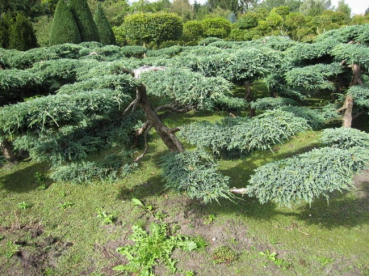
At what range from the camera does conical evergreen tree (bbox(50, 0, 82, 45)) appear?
384 inches

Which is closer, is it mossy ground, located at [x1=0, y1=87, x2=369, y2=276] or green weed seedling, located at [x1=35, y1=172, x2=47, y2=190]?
mossy ground, located at [x1=0, y1=87, x2=369, y2=276]

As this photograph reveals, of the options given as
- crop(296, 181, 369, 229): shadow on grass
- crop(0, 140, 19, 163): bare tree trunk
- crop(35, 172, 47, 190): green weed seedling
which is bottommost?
crop(296, 181, 369, 229): shadow on grass

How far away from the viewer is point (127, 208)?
4262mm

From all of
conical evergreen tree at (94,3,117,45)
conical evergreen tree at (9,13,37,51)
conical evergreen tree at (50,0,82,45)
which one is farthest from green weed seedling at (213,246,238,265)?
conical evergreen tree at (94,3,117,45)

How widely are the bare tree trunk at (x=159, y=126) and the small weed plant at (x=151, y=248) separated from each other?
51.5 inches

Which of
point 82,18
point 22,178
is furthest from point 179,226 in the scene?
point 82,18

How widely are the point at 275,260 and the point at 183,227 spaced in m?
1.41

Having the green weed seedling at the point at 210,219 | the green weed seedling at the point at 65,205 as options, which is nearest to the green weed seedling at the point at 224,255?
the green weed seedling at the point at 210,219

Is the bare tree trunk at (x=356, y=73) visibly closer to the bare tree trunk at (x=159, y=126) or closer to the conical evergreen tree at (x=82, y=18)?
the bare tree trunk at (x=159, y=126)

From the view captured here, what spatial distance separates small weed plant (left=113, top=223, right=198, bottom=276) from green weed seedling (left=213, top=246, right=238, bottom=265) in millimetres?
307

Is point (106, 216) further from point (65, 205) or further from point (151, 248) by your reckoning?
point (151, 248)

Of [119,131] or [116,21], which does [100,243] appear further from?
[116,21]

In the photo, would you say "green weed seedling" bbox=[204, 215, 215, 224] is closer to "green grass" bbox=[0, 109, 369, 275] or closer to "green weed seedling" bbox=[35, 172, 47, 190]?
"green grass" bbox=[0, 109, 369, 275]

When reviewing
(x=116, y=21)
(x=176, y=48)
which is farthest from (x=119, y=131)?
(x=116, y=21)
